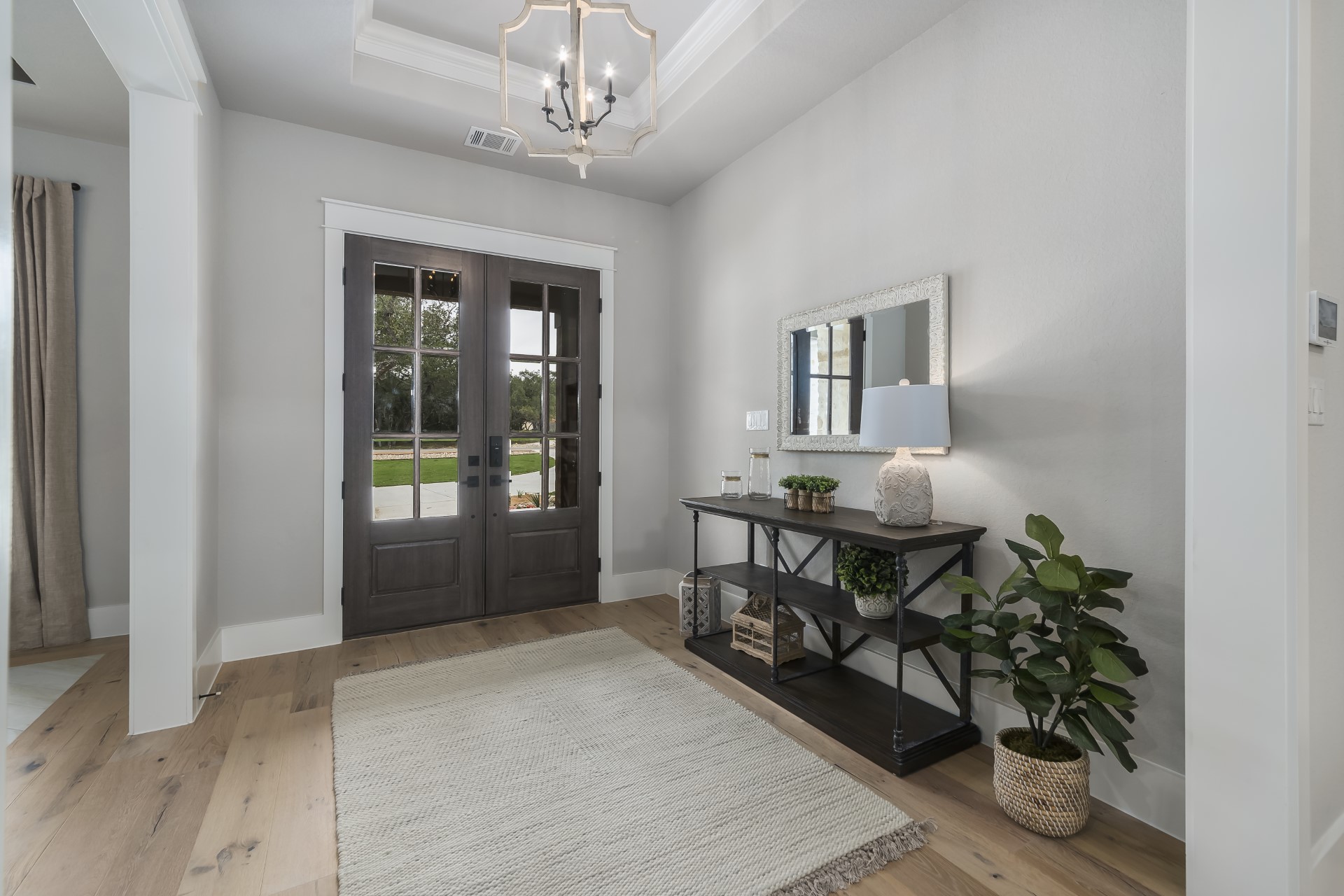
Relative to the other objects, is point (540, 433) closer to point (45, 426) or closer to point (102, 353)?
point (102, 353)

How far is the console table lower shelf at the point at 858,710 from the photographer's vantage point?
7.09ft

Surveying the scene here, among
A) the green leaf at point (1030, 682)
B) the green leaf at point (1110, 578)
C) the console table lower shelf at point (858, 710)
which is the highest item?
the green leaf at point (1110, 578)

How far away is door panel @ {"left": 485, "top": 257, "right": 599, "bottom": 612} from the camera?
3811 millimetres

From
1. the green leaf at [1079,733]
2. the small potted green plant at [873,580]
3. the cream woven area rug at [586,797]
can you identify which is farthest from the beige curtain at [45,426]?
the green leaf at [1079,733]

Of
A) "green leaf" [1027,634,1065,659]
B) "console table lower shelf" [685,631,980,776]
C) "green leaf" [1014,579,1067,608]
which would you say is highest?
"green leaf" [1014,579,1067,608]

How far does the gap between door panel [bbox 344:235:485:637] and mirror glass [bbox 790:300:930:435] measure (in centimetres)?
192

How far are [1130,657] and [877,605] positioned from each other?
821 mm

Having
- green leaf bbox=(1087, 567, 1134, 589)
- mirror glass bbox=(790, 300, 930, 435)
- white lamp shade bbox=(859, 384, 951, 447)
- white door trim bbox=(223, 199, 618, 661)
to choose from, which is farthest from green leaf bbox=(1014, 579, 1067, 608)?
white door trim bbox=(223, 199, 618, 661)

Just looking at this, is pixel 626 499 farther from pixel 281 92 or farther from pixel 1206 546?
pixel 1206 546

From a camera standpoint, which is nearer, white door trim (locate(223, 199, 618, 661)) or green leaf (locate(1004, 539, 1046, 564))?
green leaf (locate(1004, 539, 1046, 564))

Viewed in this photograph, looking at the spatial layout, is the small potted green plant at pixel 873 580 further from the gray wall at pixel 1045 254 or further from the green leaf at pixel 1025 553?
the green leaf at pixel 1025 553

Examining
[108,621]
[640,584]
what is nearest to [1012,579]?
[640,584]

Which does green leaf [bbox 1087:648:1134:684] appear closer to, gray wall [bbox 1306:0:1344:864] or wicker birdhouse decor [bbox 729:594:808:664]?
gray wall [bbox 1306:0:1344:864]

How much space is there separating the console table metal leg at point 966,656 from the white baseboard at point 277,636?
3105mm
